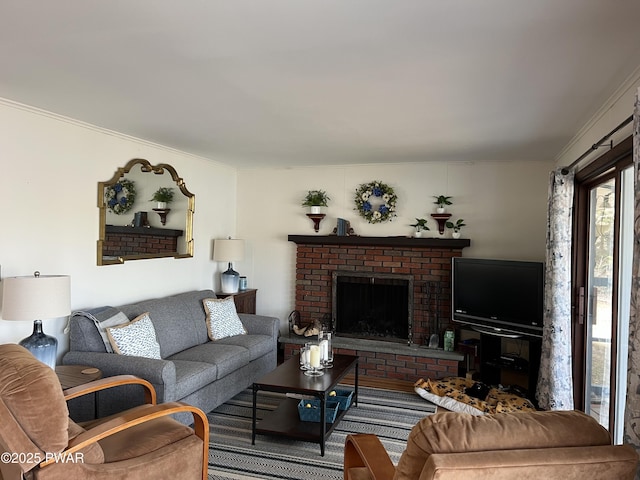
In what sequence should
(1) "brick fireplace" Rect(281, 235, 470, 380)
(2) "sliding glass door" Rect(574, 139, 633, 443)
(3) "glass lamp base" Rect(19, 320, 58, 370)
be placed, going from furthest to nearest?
(1) "brick fireplace" Rect(281, 235, 470, 380)
(3) "glass lamp base" Rect(19, 320, 58, 370)
(2) "sliding glass door" Rect(574, 139, 633, 443)

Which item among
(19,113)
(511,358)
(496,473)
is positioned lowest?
(511,358)

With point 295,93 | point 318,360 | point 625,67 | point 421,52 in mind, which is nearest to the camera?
point 421,52

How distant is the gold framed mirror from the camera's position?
4082 millimetres

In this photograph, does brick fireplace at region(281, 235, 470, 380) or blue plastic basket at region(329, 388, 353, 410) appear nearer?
blue plastic basket at region(329, 388, 353, 410)

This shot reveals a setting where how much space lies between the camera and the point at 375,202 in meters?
5.56

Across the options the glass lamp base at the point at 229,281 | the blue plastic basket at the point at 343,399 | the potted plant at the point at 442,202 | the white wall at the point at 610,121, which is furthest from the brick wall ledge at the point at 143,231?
the white wall at the point at 610,121

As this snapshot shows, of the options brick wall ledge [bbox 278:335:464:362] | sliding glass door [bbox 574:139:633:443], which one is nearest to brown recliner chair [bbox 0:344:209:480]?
sliding glass door [bbox 574:139:633:443]

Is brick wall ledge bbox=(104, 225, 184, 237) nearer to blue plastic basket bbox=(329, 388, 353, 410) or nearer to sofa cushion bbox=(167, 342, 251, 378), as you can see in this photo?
sofa cushion bbox=(167, 342, 251, 378)

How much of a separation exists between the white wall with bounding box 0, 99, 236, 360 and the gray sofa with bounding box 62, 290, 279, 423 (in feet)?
0.91

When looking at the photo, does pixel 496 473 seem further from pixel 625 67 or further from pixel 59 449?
pixel 625 67

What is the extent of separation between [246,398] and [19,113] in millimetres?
2909

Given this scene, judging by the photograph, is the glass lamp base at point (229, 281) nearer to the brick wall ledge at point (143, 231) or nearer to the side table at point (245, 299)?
the side table at point (245, 299)

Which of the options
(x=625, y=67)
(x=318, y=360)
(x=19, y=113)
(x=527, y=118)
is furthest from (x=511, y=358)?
(x=19, y=113)

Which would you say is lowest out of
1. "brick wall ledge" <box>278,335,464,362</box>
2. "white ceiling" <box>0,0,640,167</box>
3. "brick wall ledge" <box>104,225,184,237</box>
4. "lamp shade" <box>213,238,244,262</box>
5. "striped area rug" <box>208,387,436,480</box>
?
"striped area rug" <box>208,387,436,480</box>
